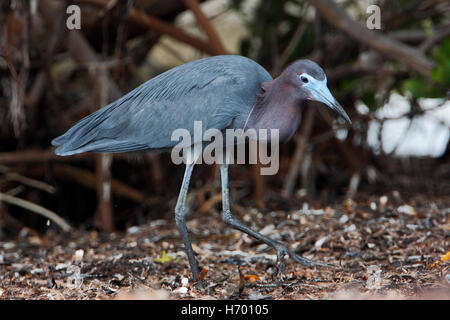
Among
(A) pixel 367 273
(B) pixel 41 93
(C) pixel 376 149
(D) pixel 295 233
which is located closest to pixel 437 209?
(D) pixel 295 233

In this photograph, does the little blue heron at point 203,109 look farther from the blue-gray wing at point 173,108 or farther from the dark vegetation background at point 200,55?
the dark vegetation background at point 200,55

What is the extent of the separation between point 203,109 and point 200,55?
3024mm

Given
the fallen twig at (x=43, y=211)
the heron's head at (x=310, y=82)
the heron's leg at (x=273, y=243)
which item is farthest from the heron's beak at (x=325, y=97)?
the fallen twig at (x=43, y=211)

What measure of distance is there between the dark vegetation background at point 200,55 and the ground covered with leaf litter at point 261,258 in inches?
27.8

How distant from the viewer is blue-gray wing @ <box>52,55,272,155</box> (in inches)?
141

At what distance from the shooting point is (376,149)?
22.0 feet

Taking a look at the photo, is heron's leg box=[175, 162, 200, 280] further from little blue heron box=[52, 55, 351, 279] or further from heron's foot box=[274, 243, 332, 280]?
heron's foot box=[274, 243, 332, 280]

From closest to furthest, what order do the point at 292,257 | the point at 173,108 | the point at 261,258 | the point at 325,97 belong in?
the point at 325,97
the point at 292,257
the point at 173,108
the point at 261,258

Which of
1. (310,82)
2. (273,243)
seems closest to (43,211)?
(273,243)

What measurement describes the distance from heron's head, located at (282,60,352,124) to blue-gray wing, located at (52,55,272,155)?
0.34 m

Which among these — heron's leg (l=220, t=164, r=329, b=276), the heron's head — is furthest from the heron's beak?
heron's leg (l=220, t=164, r=329, b=276)

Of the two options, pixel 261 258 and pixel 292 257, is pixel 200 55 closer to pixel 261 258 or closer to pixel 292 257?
pixel 261 258

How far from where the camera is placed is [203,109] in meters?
3.60
